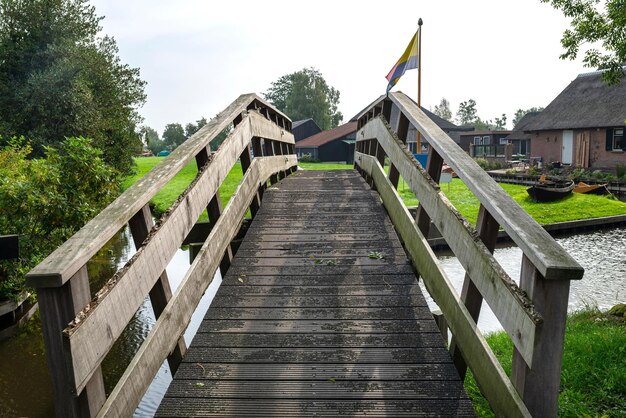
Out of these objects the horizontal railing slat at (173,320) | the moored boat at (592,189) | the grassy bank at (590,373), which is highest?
the horizontal railing slat at (173,320)

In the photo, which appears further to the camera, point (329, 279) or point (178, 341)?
point (329, 279)

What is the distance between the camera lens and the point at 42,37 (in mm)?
21891

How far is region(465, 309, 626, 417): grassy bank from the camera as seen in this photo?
436cm

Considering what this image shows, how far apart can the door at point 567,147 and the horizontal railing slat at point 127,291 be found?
33697mm

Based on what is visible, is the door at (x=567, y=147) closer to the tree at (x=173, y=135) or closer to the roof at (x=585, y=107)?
the roof at (x=585, y=107)

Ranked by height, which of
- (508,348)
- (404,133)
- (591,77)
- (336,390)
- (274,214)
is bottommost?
(508,348)

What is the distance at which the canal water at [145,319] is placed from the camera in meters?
6.45

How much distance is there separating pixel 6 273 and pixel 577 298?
10.5 m

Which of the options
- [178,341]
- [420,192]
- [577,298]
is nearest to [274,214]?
[420,192]

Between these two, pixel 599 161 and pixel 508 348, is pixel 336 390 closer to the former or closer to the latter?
pixel 508 348

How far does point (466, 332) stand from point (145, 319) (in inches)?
307

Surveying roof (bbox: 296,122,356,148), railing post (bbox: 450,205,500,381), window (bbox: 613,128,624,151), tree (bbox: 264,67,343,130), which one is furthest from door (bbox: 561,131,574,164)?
tree (bbox: 264,67,343,130)

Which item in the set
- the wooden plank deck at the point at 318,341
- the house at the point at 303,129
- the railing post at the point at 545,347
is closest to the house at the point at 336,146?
the house at the point at 303,129

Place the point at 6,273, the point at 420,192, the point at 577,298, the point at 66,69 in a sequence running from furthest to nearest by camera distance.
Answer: the point at 66,69 < the point at 577,298 < the point at 6,273 < the point at 420,192
